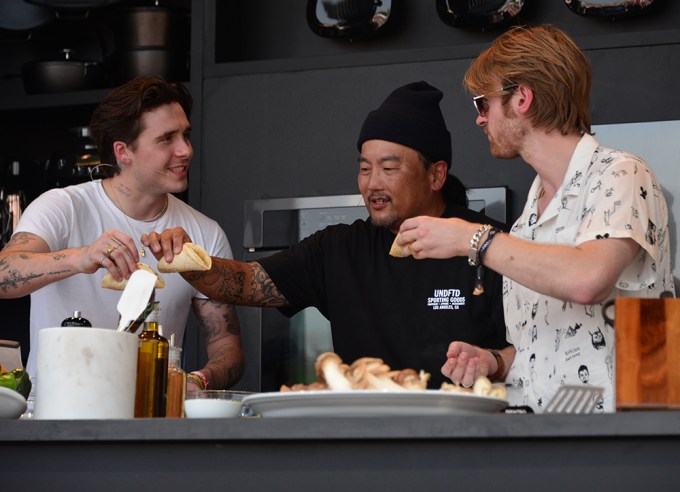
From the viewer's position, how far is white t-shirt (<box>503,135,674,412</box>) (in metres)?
1.67

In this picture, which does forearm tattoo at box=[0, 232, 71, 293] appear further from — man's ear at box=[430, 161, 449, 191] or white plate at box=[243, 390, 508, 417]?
white plate at box=[243, 390, 508, 417]

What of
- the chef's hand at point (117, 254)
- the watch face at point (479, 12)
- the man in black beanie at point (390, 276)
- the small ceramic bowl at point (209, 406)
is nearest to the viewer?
the small ceramic bowl at point (209, 406)

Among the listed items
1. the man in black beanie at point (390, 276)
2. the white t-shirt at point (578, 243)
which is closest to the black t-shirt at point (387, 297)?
the man in black beanie at point (390, 276)

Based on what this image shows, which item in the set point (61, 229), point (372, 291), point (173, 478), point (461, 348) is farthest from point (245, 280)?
point (173, 478)

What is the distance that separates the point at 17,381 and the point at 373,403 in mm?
662

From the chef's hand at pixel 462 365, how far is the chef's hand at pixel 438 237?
0.92 ft

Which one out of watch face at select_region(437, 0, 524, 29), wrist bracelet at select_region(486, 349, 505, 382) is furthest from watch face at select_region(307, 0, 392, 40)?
wrist bracelet at select_region(486, 349, 505, 382)

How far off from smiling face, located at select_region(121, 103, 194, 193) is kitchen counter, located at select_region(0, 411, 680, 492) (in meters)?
1.51

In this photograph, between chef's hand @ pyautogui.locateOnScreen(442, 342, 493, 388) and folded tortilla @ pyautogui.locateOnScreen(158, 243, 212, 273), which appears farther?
folded tortilla @ pyautogui.locateOnScreen(158, 243, 212, 273)

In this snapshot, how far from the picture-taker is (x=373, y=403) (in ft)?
3.99

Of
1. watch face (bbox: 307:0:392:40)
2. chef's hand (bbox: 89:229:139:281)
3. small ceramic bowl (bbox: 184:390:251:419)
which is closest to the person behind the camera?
small ceramic bowl (bbox: 184:390:251:419)

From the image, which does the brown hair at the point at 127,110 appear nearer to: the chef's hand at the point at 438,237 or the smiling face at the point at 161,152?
the smiling face at the point at 161,152

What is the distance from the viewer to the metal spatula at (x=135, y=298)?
4.99ft

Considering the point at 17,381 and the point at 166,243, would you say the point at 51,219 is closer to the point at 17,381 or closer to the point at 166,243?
the point at 166,243
